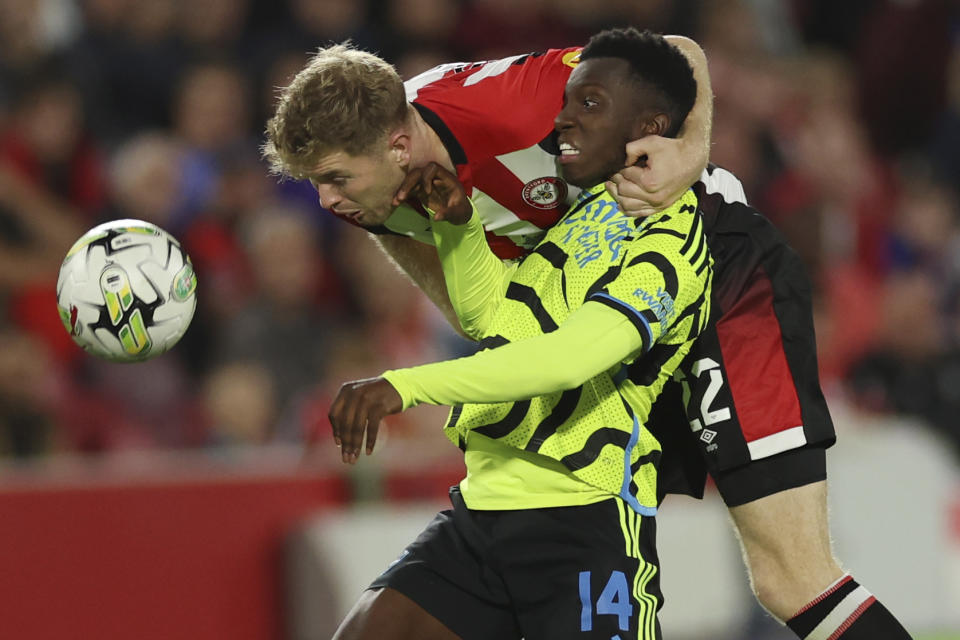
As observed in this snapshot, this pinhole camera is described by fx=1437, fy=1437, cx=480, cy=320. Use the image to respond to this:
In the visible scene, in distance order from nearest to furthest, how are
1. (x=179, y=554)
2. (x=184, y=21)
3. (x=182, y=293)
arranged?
(x=182, y=293)
(x=179, y=554)
(x=184, y=21)

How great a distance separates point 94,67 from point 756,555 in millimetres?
4461

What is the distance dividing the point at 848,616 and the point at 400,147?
1.52m

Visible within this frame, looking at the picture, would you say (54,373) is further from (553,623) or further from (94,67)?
(553,623)

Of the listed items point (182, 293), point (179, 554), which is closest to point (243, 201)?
point (179, 554)

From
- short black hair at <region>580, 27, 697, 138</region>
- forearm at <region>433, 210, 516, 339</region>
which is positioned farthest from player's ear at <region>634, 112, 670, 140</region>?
forearm at <region>433, 210, 516, 339</region>

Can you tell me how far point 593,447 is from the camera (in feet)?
10.1

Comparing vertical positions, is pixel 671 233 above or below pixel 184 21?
below

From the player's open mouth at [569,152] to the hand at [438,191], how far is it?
0.83 ft

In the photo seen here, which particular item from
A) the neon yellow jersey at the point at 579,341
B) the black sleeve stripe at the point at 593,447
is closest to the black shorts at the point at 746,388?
the neon yellow jersey at the point at 579,341

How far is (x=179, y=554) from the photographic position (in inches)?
222

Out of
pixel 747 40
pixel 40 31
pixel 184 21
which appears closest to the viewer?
pixel 40 31

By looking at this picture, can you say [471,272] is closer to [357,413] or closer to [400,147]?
[400,147]

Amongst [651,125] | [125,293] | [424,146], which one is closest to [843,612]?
[651,125]

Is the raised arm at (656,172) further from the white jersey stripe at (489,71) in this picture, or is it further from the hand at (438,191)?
the white jersey stripe at (489,71)
